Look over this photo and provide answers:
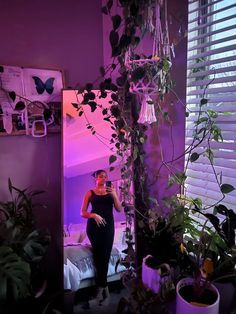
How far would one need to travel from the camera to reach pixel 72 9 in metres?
1.73

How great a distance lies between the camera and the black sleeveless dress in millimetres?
1637

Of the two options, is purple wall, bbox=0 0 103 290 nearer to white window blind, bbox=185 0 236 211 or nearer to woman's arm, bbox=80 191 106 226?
woman's arm, bbox=80 191 106 226

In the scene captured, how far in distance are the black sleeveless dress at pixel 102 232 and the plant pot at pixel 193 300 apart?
61cm

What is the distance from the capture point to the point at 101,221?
1638 millimetres

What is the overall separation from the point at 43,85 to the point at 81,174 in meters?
0.59

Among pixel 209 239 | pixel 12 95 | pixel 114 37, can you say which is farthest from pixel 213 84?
pixel 12 95

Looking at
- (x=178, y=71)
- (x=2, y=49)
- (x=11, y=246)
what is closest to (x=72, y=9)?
(x=2, y=49)

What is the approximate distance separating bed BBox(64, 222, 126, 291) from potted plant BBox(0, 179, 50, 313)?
147mm

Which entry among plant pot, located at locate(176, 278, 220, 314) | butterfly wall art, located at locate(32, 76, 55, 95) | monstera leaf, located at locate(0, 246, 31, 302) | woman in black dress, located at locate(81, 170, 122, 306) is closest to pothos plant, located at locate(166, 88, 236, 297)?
plant pot, located at locate(176, 278, 220, 314)

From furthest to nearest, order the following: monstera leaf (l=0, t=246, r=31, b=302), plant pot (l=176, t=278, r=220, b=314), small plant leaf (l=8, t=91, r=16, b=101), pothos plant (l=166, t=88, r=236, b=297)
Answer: small plant leaf (l=8, t=91, r=16, b=101), monstera leaf (l=0, t=246, r=31, b=302), pothos plant (l=166, t=88, r=236, b=297), plant pot (l=176, t=278, r=220, b=314)

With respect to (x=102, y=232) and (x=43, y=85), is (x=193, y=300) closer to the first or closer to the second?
(x=102, y=232)

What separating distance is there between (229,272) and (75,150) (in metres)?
1.02

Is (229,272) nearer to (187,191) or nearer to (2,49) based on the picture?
(187,191)

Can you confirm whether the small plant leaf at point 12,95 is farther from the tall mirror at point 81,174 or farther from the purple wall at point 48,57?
the tall mirror at point 81,174
